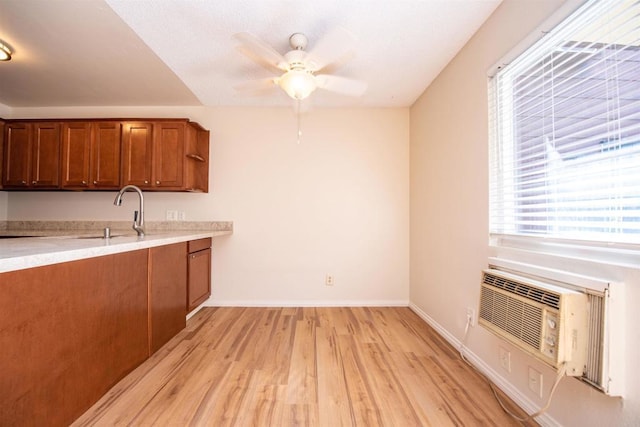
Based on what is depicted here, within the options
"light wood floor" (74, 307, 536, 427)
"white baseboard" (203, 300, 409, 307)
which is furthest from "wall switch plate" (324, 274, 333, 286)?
"light wood floor" (74, 307, 536, 427)

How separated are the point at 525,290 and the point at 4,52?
A: 390 cm

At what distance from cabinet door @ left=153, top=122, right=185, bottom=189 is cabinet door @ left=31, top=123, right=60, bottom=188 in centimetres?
108

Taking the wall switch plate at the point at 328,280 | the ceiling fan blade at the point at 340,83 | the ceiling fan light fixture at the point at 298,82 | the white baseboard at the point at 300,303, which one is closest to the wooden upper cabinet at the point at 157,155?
the white baseboard at the point at 300,303

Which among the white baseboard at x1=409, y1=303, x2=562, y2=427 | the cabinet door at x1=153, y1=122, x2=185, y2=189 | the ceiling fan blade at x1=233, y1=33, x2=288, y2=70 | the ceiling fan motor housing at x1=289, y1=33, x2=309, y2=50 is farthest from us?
the cabinet door at x1=153, y1=122, x2=185, y2=189

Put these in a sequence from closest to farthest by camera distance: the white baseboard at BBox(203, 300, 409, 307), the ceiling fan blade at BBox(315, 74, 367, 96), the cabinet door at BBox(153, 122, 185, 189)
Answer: the ceiling fan blade at BBox(315, 74, 367, 96), the cabinet door at BBox(153, 122, 185, 189), the white baseboard at BBox(203, 300, 409, 307)

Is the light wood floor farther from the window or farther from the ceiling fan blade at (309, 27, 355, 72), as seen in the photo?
the ceiling fan blade at (309, 27, 355, 72)

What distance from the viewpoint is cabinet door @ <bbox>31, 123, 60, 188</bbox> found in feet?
9.41

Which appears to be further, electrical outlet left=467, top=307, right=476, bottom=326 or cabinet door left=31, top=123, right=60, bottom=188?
cabinet door left=31, top=123, right=60, bottom=188

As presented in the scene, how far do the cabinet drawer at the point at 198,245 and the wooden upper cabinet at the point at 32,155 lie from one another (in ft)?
5.46

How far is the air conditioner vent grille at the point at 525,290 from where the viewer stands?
44.9 inches

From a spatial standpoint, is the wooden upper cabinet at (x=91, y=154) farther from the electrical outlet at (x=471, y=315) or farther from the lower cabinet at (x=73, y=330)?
the electrical outlet at (x=471, y=315)

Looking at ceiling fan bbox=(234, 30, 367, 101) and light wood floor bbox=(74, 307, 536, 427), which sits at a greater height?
ceiling fan bbox=(234, 30, 367, 101)

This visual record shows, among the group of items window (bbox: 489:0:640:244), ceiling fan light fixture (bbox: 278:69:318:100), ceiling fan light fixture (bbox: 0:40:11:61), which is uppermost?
ceiling fan light fixture (bbox: 0:40:11:61)

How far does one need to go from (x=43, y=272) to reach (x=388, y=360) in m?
2.04
